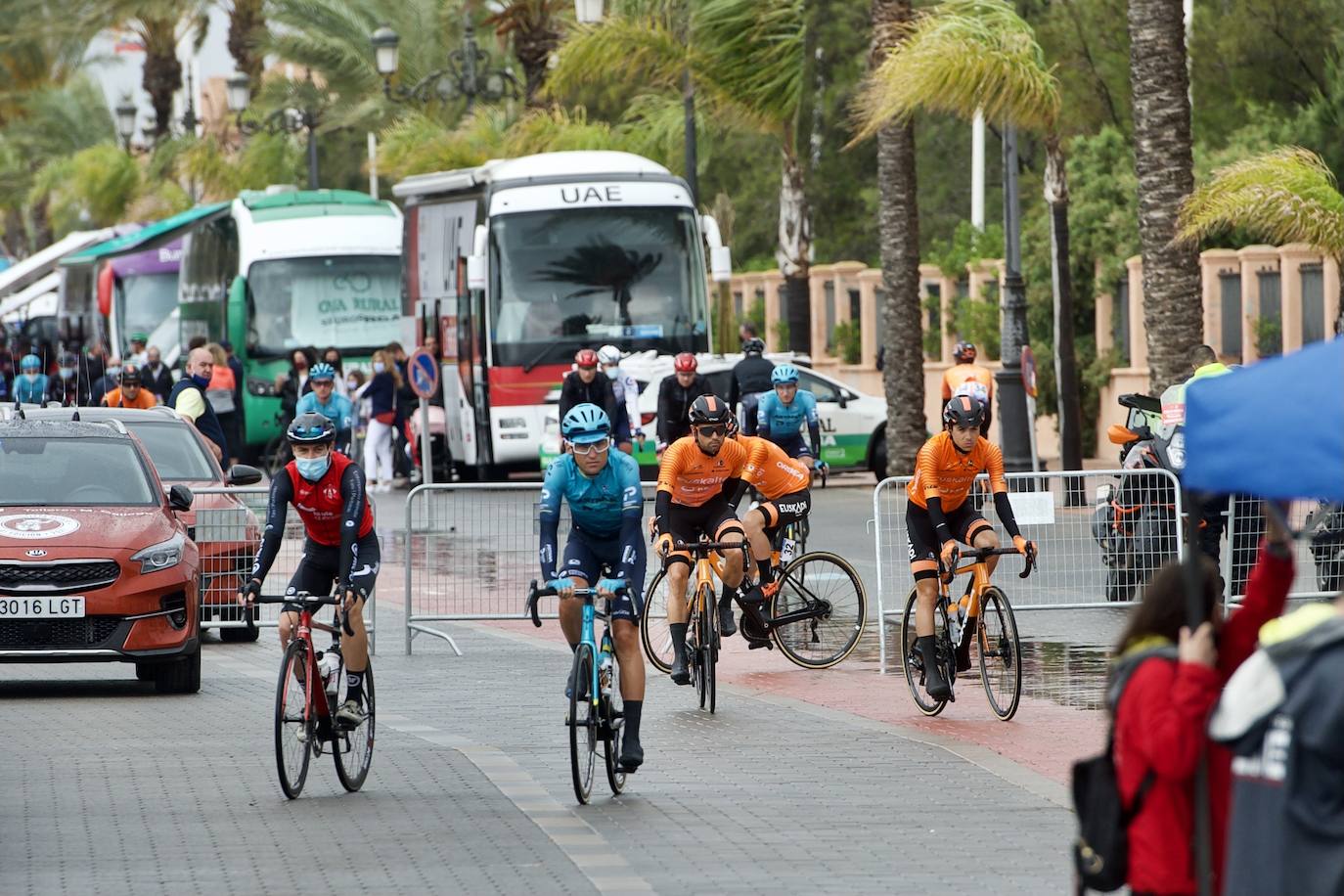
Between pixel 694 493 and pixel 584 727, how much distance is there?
3.80 meters

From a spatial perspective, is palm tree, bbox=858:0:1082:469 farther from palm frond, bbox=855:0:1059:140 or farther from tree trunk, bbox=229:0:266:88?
tree trunk, bbox=229:0:266:88

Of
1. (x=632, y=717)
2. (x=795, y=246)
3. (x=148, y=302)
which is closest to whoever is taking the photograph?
(x=632, y=717)

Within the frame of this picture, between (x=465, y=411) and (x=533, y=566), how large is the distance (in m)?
14.8

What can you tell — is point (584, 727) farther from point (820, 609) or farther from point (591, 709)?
point (820, 609)

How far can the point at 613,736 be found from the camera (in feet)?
33.6

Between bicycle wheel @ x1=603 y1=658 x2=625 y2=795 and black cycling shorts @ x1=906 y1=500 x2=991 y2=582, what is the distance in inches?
103

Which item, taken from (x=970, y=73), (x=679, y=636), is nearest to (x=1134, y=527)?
(x=679, y=636)

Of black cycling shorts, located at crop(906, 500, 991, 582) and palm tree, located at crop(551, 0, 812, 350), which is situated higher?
palm tree, located at crop(551, 0, 812, 350)

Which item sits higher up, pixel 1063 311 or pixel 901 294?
pixel 901 294

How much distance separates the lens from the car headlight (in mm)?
13945

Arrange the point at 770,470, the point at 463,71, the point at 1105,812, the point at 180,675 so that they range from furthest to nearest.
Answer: the point at 463,71 → the point at 770,470 → the point at 180,675 → the point at 1105,812

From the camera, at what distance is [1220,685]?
550cm

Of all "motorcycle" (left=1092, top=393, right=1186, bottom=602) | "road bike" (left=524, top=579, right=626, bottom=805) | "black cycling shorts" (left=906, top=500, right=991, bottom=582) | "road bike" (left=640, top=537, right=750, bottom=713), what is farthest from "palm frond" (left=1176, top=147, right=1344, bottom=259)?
"road bike" (left=524, top=579, right=626, bottom=805)

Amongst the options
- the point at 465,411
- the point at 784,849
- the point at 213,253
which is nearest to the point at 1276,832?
the point at 784,849
